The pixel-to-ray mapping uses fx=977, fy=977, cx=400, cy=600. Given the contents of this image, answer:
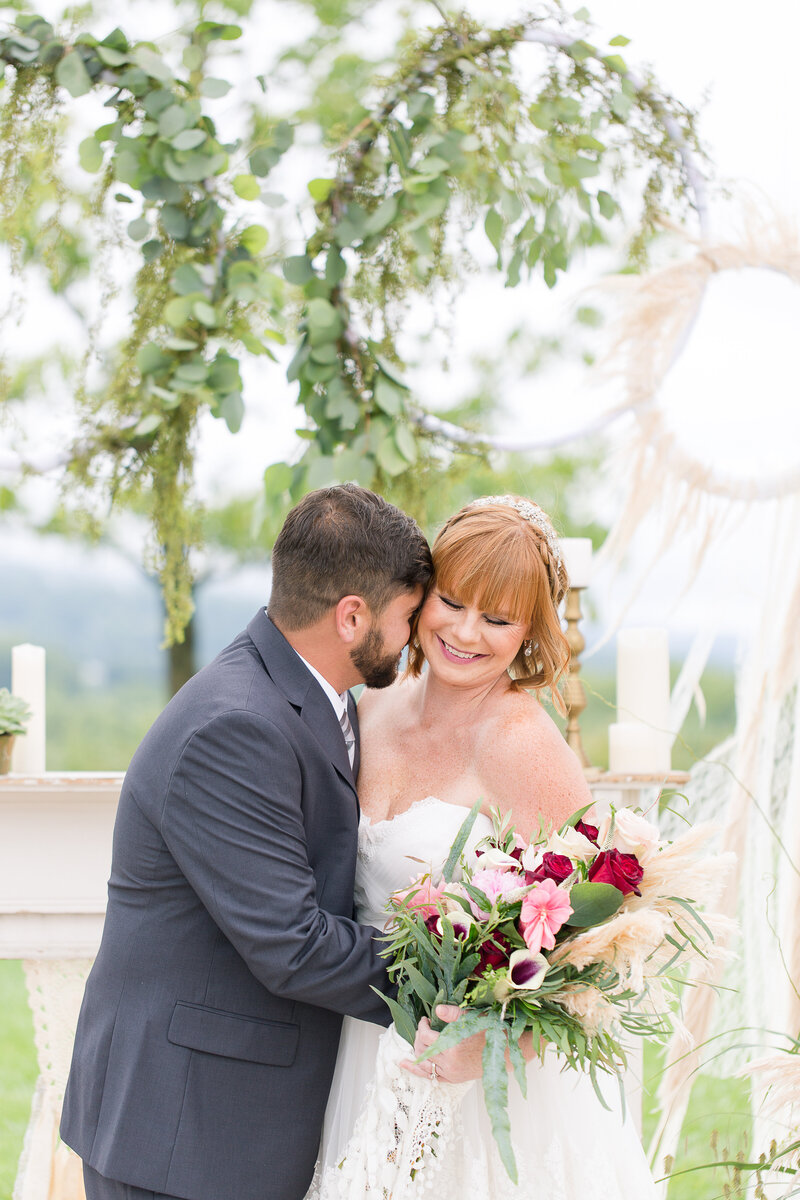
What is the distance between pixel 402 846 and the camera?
1.68m

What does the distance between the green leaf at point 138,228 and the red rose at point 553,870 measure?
1862 mm

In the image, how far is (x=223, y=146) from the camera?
2389 millimetres

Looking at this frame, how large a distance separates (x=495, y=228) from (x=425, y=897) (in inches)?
71.1

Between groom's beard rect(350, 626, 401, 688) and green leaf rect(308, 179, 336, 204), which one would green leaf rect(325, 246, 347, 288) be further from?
groom's beard rect(350, 626, 401, 688)

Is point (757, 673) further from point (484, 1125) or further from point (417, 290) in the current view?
point (417, 290)

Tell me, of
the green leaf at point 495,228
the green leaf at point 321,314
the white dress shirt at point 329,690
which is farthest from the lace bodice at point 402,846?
the green leaf at point 495,228

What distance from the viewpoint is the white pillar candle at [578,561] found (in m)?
2.26

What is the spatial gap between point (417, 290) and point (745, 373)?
2.86 ft

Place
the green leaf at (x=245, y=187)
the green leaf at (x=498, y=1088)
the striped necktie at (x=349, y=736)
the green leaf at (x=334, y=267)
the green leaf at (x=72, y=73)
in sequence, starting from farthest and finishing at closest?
the green leaf at (x=334, y=267) → the green leaf at (x=245, y=187) → the green leaf at (x=72, y=73) → the striped necktie at (x=349, y=736) → the green leaf at (x=498, y=1088)

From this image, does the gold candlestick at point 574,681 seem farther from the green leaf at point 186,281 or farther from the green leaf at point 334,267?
the green leaf at point 186,281

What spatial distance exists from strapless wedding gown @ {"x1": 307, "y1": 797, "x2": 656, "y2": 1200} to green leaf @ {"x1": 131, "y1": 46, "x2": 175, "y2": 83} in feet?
5.80

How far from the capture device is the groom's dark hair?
1.61m

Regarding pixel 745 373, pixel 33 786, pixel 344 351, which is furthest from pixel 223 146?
pixel 33 786

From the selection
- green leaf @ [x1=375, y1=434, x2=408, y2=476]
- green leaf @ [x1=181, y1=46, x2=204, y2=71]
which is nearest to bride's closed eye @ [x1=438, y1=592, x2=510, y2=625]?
green leaf @ [x1=375, y1=434, x2=408, y2=476]
